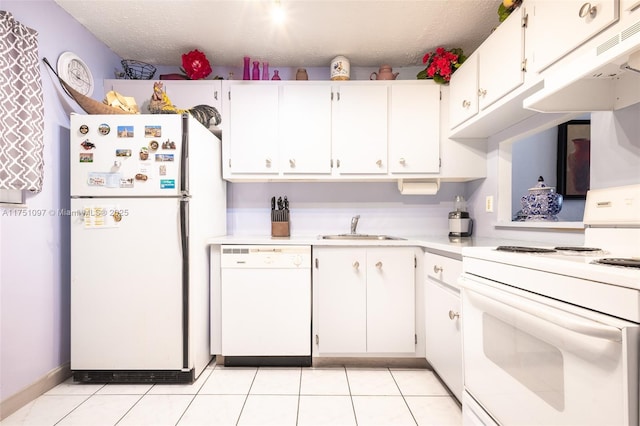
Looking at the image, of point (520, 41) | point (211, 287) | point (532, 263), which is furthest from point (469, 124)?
point (211, 287)

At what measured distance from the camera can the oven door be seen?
2.02ft

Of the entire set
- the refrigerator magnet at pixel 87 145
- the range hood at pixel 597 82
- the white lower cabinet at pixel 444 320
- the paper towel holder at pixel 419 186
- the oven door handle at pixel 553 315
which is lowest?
the white lower cabinet at pixel 444 320

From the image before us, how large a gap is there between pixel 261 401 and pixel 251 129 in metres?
1.85

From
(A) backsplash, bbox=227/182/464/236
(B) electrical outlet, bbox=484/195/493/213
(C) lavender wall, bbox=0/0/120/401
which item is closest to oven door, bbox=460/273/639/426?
(B) electrical outlet, bbox=484/195/493/213

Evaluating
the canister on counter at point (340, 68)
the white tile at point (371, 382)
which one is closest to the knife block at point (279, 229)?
the white tile at point (371, 382)

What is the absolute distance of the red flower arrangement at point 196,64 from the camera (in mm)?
2309

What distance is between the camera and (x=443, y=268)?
1.71 m

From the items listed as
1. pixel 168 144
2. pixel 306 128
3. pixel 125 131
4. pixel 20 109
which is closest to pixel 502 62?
pixel 306 128

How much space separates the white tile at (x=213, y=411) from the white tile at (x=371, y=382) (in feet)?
2.21

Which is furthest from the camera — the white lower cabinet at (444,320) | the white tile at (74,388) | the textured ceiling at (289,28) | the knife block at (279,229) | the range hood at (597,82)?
the knife block at (279,229)

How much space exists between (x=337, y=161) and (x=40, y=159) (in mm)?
1862

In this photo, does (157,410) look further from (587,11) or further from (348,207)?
(587,11)

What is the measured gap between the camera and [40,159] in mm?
1705

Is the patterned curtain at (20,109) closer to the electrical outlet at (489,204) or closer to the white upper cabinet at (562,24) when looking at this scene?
the white upper cabinet at (562,24)
